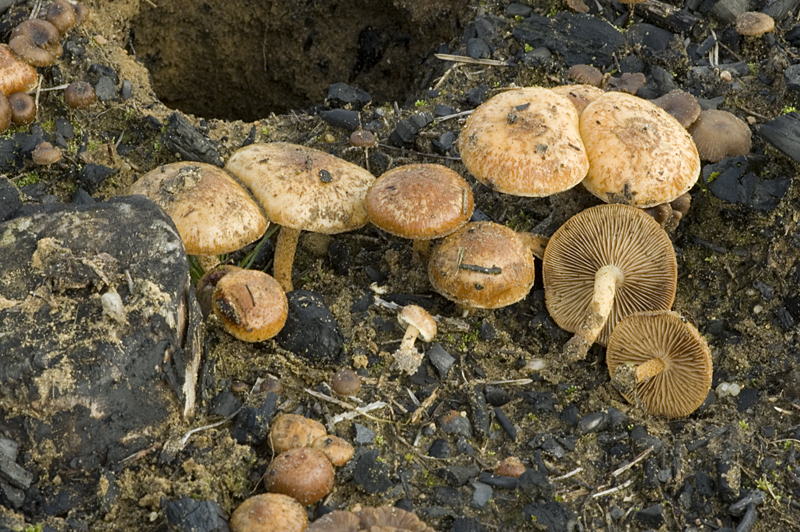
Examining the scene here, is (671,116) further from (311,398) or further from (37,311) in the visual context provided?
(37,311)

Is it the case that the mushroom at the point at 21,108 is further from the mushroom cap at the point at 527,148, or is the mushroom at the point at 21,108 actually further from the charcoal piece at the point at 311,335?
the mushroom cap at the point at 527,148

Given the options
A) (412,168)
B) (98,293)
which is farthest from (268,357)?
(412,168)

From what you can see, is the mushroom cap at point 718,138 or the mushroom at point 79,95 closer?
the mushroom cap at point 718,138

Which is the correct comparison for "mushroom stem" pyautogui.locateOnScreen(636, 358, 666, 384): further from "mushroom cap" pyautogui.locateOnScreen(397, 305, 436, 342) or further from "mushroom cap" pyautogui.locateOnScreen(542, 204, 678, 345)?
"mushroom cap" pyautogui.locateOnScreen(397, 305, 436, 342)

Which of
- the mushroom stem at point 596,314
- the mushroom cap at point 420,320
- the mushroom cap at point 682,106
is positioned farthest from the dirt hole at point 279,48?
the mushroom cap at point 420,320

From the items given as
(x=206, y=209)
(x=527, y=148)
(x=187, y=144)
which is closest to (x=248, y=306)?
(x=206, y=209)
